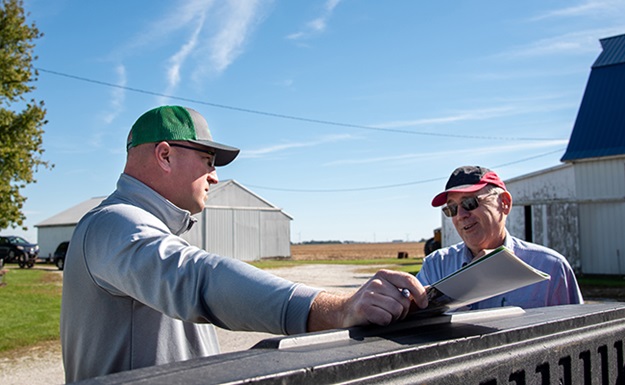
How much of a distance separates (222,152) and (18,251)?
39952 millimetres

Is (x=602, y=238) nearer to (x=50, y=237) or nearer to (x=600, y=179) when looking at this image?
(x=600, y=179)

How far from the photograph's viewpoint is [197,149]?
82.8 inches

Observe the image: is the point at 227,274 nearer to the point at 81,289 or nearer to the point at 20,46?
the point at 81,289

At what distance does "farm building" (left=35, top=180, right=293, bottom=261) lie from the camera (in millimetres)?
43731

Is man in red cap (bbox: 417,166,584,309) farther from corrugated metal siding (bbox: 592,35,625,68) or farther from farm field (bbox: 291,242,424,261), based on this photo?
farm field (bbox: 291,242,424,261)

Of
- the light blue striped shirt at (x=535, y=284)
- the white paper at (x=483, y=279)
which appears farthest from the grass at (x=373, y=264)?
the white paper at (x=483, y=279)

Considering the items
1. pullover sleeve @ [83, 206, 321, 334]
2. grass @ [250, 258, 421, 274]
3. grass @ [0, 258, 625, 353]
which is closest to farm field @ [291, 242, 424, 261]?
grass @ [250, 258, 421, 274]

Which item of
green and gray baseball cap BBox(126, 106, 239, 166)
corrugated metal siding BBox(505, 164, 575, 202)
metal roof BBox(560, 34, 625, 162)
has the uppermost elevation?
metal roof BBox(560, 34, 625, 162)

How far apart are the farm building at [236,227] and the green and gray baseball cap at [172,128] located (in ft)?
134

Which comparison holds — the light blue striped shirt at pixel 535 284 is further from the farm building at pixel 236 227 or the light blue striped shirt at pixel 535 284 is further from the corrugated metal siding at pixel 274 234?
the corrugated metal siding at pixel 274 234

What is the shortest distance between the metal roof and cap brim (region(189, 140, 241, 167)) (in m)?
24.7

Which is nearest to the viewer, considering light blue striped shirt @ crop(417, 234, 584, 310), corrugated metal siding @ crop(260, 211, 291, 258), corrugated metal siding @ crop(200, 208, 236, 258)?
light blue striped shirt @ crop(417, 234, 584, 310)

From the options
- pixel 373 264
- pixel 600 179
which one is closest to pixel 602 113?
pixel 600 179

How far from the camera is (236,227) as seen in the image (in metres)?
45.5
